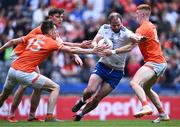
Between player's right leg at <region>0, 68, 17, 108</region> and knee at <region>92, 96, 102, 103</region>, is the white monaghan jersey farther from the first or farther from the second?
player's right leg at <region>0, 68, 17, 108</region>

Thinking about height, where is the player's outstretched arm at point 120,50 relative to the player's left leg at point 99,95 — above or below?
above

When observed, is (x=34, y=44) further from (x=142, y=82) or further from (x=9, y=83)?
(x=142, y=82)

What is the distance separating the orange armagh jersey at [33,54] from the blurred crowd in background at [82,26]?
219 inches

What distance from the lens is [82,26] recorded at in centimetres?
2703

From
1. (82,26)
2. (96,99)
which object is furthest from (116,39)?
(82,26)

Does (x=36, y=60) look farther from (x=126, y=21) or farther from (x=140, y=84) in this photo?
(x=126, y=21)

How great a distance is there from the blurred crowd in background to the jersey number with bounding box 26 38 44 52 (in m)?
5.61

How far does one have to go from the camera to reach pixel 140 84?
18219 mm

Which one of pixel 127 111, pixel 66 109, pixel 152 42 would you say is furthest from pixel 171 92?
pixel 152 42

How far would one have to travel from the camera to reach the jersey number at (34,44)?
18547mm

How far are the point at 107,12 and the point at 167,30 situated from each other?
2.29 meters

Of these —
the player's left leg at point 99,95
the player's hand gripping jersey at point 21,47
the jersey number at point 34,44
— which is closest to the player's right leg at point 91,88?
the player's left leg at point 99,95

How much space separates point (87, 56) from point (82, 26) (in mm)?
2339

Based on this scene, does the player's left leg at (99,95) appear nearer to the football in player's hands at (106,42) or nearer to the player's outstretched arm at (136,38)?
the football in player's hands at (106,42)
